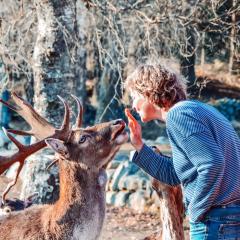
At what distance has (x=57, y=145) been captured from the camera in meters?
5.37

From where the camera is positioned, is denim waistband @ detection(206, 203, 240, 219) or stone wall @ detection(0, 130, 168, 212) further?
stone wall @ detection(0, 130, 168, 212)

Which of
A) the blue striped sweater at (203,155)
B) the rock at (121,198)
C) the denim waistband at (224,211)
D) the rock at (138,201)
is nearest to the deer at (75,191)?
the blue striped sweater at (203,155)

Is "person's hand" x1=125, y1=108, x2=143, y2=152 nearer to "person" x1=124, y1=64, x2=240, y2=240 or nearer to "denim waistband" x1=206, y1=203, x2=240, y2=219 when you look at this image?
"person" x1=124, y1=64, x2=240, y2=240

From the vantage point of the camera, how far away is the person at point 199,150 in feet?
12.6

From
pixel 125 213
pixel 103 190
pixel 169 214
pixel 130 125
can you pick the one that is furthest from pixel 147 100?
pixel 125 213

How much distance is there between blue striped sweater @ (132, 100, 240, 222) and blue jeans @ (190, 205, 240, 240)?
0.04 metres

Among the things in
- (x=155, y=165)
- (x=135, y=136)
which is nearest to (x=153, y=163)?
(x=155, y=165)

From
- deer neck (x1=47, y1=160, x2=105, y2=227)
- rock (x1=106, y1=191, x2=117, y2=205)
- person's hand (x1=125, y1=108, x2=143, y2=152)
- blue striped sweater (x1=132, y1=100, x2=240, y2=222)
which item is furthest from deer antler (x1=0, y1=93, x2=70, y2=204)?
rock (x1=106, y1=191, x2=117, y2=205)

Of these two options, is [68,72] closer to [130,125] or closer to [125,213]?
[125,213]

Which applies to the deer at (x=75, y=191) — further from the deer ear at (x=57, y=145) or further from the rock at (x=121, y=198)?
the rock at (x=121, y=198)

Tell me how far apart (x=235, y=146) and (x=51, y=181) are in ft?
15.9

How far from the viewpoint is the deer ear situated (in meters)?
5.35

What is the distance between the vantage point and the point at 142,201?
1091 cm

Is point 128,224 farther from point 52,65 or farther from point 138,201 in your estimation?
point 52,65
